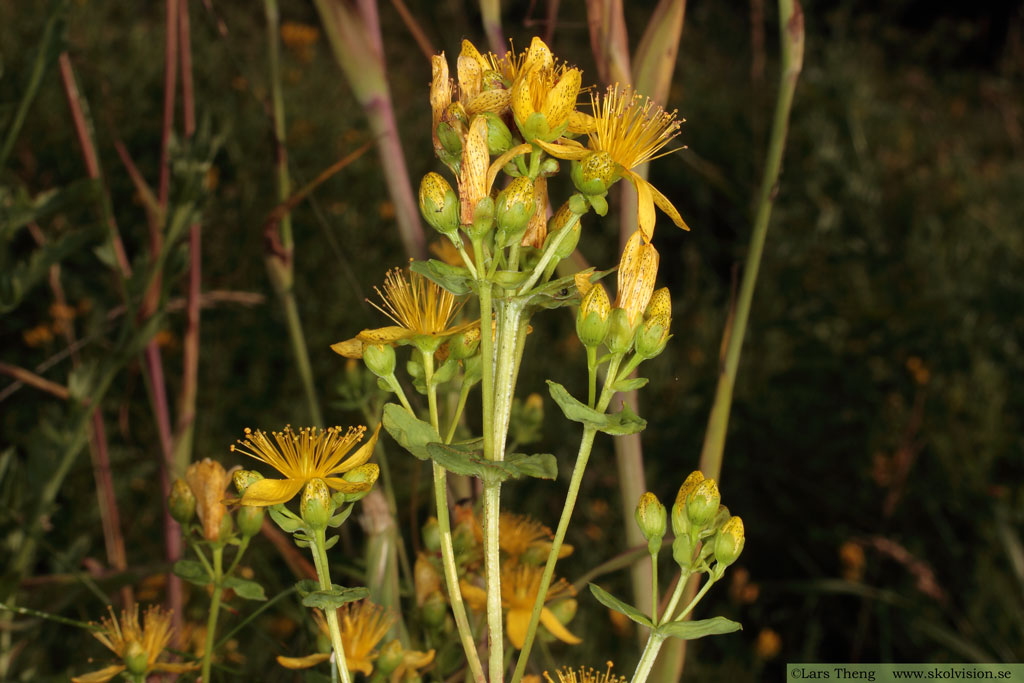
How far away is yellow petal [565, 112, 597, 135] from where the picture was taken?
55cm

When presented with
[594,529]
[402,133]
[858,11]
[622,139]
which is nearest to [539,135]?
[622,139]

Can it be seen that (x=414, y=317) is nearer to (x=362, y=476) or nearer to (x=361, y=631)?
(x=362, y=476)

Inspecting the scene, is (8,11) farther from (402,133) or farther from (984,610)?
(984,610)

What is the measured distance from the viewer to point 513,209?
493mm

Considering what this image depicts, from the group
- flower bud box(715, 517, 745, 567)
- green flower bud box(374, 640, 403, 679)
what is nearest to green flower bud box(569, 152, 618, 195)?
flower bud box(715, 517, 745, 567)

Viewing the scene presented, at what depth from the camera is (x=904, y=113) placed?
427cm

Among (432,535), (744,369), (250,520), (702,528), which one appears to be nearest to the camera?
(702,528)

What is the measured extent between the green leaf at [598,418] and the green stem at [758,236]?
0.76ft

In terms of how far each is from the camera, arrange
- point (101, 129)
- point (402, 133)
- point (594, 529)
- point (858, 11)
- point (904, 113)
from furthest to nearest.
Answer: point (858, 11) < point (904, 113) < point (402, 133) < point (101, 129) < point (594, 529)

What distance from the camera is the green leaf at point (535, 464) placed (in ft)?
1.58

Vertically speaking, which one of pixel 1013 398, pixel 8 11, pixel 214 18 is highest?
pixel 8 11

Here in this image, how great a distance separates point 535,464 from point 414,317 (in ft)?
0.71

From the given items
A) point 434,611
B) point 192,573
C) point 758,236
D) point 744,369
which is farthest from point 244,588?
point 744,369

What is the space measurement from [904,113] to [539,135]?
431 cm
